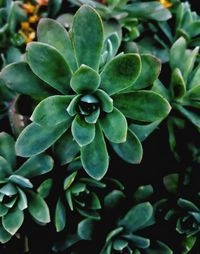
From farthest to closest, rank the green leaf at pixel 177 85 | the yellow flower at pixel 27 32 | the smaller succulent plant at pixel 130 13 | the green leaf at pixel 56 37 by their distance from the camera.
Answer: the yellow flower at pixel 27 32 → the smaller succulent plant at pixel 130 13 → the green leaf at pixel 177 85 → the green leaf at pixel 56 37

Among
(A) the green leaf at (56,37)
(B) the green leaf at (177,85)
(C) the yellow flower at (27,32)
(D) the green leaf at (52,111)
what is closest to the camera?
(D) the green leaf at (52,111)

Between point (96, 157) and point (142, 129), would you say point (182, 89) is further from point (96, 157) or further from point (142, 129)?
point (96, 157)

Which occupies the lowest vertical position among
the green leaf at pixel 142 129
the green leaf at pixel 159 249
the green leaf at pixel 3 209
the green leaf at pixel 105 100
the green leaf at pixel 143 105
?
the green leaf at pixel 159 249

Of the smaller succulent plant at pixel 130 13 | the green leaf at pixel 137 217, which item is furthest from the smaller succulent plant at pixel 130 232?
the smaller succulent plant at pixel 130 13

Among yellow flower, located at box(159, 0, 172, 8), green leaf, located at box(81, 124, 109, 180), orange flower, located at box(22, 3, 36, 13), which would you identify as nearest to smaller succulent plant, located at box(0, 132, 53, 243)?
green leaf, located at box(81, 124, 109, 180)

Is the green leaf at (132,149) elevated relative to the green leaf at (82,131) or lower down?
lower down

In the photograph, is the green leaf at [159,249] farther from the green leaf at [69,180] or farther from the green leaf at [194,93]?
the green leaf at [194,93]

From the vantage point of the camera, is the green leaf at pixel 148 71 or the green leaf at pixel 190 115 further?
the green leaf at pixel 190 115

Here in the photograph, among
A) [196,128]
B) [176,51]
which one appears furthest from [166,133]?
[176,51]
